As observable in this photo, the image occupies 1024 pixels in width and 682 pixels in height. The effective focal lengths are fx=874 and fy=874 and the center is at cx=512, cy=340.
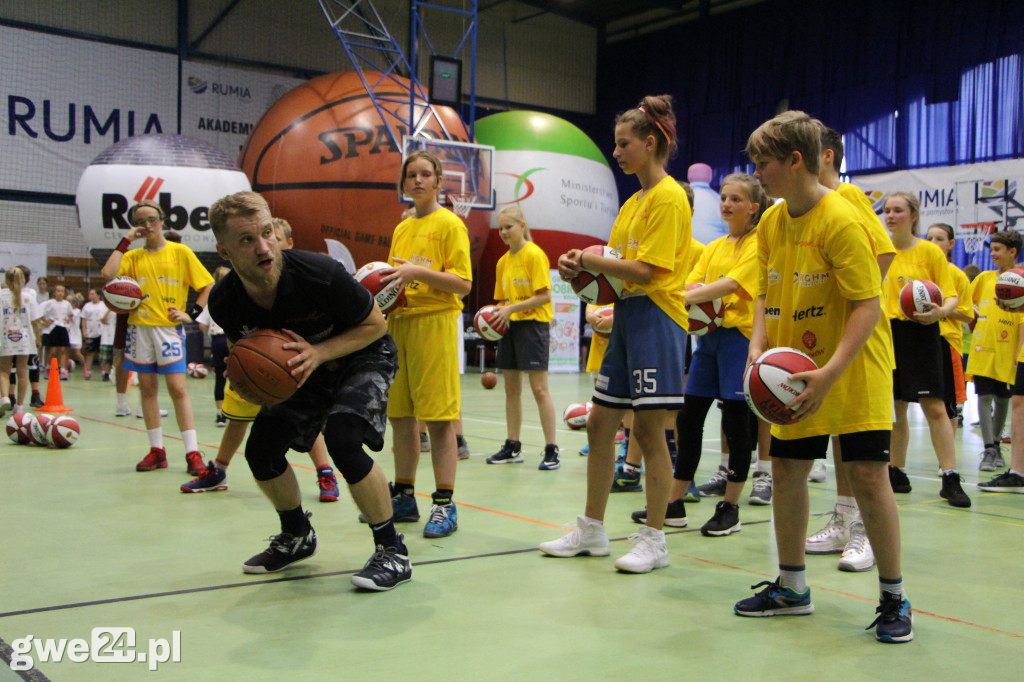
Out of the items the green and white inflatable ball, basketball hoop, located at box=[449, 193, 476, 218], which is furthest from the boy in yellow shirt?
the green and white inflatable ball

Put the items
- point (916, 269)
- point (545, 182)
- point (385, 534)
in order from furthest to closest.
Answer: point (545, 182) < point (916, 269) < point (385, 534)

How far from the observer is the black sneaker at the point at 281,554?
367 centimetres

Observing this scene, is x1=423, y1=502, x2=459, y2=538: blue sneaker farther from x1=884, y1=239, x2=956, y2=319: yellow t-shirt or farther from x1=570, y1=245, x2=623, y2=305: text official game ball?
x1=884, y1=239, x2=956, y2=319: yellow t-shirt

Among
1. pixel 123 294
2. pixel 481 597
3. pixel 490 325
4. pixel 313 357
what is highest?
pixel 123 294

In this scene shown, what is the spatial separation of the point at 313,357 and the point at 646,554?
1.64 m

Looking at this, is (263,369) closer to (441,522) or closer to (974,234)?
(441,522)

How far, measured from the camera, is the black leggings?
15.6 ft

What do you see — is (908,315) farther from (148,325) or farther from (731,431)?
(148,325)

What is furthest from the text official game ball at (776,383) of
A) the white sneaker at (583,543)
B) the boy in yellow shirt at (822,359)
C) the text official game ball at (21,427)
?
the text official game ball at (21,427)

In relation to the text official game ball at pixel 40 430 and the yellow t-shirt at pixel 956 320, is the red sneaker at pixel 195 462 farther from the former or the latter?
the yellow t-shirt at pixel 956 320

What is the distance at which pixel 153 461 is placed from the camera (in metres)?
6.23

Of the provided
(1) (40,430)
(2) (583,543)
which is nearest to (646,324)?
(2) (583,543)

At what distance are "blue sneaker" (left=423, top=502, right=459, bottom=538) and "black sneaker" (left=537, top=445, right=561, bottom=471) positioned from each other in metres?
2.23

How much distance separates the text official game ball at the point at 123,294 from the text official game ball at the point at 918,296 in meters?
5.07
